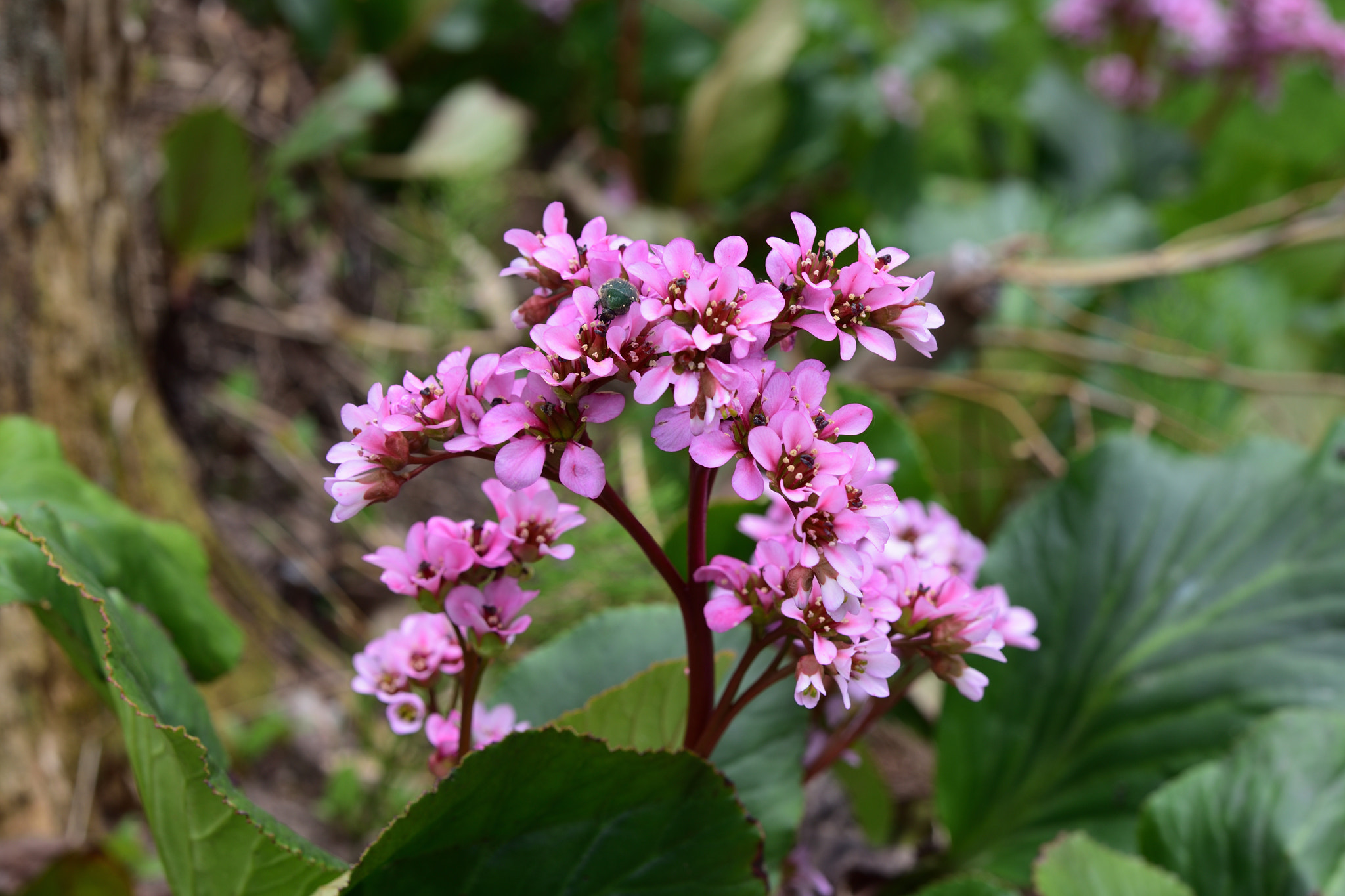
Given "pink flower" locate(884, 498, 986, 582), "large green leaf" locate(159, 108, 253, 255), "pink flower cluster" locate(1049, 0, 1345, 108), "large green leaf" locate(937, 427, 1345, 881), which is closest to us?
"pink flower" locate(884, 498, 986, 582)

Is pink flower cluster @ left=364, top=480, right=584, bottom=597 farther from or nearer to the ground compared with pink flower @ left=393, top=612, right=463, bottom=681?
farther from the ground

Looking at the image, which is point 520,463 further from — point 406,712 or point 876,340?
point 406,712

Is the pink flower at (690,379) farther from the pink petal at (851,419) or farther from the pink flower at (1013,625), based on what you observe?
the pink flower at (1013,625)

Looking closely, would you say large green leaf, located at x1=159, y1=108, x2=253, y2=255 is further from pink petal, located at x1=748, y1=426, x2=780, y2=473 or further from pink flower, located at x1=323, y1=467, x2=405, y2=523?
pink petal, located at x1=748, y1=426, x2=780, y2=473

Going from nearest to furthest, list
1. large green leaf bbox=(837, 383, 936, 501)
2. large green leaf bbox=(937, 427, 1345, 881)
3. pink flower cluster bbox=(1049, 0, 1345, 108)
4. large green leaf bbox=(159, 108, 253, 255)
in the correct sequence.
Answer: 1. large green leaf bbox=(937, 427, 1345, 881)
2. large green leaf bbox=(837, 383, 936, 501)
3. large green leaf bbox=(159, 108, 253, 255)
4. pink flower cluster bbox=(1049, 0, 1345, 108)

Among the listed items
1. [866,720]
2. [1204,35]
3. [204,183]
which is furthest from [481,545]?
[1204,35]

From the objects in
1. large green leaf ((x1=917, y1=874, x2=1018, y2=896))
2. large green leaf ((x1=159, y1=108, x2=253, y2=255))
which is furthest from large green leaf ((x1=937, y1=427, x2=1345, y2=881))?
large green leaf ((x1=159, y1=108, x2=253, y2=255))
